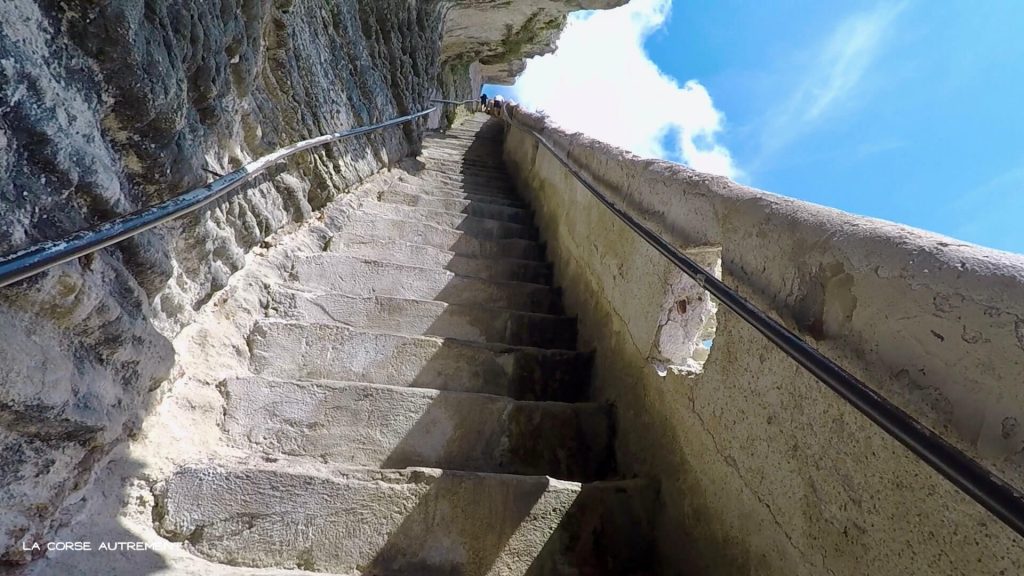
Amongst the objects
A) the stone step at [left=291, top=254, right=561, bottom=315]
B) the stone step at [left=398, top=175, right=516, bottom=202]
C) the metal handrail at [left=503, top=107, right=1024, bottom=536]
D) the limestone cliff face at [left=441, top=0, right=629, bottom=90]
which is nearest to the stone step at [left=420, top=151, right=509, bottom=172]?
the stone step at [left=398, top=175, right=516, bottom=202]

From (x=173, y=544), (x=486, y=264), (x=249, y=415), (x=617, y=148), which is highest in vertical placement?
(x=617, y=148)

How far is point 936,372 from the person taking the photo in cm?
79

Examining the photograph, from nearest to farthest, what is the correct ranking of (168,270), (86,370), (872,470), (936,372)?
(936,372) < (872,470) < (86,370) < (168,270)

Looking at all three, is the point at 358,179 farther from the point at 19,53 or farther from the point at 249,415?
the point at 19,53

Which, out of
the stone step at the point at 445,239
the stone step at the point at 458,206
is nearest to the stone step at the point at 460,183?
the stone step at the point at 458,206

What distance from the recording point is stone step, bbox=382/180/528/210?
437cm

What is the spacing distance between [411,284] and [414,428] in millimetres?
1054

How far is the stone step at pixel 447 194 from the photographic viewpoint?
14.4 feet

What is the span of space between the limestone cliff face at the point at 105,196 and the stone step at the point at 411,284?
37 centimetres

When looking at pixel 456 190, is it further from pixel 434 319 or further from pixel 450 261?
pixel 434 319

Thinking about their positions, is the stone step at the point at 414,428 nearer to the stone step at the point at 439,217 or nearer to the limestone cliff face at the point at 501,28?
the stone step at the point at 439,217

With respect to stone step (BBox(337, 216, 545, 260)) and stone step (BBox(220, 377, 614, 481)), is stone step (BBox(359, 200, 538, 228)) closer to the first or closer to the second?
stone step (BBox(337, 216, 545, 260))

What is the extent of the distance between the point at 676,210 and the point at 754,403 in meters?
0.71

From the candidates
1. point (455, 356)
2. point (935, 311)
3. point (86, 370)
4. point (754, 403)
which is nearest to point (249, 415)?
point (86, 370)
